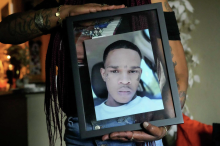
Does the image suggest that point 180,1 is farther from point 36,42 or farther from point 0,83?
point 36,42

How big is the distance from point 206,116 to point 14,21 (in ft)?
4.48

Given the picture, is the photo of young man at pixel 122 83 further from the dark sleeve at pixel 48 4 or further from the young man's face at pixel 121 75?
the dark sleeve at pixel 48 4

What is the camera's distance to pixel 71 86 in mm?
608

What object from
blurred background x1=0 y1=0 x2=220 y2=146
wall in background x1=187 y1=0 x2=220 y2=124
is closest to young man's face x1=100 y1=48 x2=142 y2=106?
blurred background x1=0 y1=0 x2=220 y2=146

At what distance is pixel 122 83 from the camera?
520 millimetres

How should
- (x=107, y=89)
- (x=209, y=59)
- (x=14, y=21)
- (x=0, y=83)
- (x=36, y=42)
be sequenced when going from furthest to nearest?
1. (x=36, y=42)
2. (x=0, y=83)
3. (x=209, y=59)
4. (x=14, y=21)
5. (x=107, y=89)

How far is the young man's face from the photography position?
52cm

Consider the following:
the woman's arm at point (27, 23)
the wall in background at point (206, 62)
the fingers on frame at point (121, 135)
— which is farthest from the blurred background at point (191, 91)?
the fingers on frame at point (121, 135)

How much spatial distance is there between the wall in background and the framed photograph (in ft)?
3.38

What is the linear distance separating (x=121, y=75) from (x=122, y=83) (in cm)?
2

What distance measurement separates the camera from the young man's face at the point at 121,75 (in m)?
0.52

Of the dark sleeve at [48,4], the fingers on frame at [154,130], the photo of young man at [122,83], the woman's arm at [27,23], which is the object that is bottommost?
the fingers on frame at [154,130]

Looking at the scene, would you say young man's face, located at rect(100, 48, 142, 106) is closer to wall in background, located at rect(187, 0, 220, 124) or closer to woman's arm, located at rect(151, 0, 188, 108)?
woman's arm, located at rect(151, 0, 188, 108)

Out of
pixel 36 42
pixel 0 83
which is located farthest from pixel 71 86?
pixel 36 42
